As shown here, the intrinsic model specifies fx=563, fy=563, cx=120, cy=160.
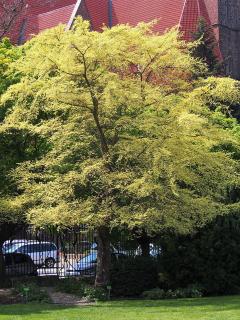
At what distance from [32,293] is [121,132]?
5.48m

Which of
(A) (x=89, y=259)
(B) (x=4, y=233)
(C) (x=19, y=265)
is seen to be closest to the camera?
(B) (x=4, y=233)

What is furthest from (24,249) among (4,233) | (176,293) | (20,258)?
(176,293)

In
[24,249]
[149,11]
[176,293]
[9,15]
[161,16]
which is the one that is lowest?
[176,293]

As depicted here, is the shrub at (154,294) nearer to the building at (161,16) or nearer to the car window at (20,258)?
the car window at (20,258)

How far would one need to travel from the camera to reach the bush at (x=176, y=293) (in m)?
16.6

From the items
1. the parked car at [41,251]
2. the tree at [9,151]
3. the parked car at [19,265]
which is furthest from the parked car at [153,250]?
the tree at [9,151]

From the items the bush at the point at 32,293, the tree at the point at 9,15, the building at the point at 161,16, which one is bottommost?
the bush at the point at 32,293

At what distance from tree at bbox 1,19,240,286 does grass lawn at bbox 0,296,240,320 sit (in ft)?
6.55

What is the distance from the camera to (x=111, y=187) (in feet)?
48.0

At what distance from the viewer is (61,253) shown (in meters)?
22.5

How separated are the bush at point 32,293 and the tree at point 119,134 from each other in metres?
2.62

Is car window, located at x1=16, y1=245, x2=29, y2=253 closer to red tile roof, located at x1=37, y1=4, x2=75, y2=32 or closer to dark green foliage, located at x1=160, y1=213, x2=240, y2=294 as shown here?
dark green foliage, located at x1=160, y1=213, x2=240, y2=294

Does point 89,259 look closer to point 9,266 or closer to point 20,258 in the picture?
point 20,258

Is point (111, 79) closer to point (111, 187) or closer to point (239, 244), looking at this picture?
point (111, 187)
